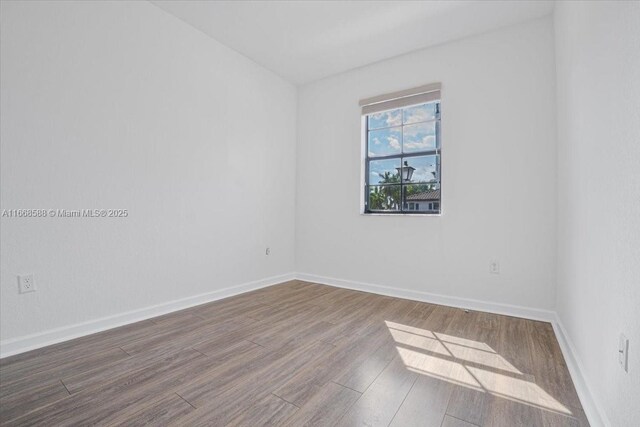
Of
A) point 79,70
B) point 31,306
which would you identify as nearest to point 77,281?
point 31,306

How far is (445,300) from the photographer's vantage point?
119 inches

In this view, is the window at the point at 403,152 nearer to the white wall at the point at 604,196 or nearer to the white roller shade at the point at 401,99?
the white roller shade at the point at 401,99

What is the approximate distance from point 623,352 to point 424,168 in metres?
2.47

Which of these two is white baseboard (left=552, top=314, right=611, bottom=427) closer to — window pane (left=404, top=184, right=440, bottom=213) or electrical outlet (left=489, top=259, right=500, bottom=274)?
electrical outlet (left=489, top=259, right=500, bottom=274)

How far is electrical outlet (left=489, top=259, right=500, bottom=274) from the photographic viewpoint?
2787 mm

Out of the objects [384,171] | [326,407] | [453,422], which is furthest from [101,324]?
[384,171]

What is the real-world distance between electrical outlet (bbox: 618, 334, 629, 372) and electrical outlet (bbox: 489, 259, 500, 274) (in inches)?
71.7

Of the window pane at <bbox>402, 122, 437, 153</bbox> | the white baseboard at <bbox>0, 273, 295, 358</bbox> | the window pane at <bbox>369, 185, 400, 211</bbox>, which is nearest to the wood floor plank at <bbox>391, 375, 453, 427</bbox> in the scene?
the window pane at <bbox>369, 185, 400, 211</bbox>

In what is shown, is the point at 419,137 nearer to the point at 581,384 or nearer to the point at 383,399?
the point at 581,384

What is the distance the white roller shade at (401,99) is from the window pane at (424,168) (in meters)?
0.62

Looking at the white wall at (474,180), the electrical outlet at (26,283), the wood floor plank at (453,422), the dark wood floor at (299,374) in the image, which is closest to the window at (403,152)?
the white wall at (474,180)

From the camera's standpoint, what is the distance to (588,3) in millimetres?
1506

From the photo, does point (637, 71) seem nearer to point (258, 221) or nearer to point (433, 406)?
point (433, 406)

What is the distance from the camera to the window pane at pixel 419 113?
3.24 m
